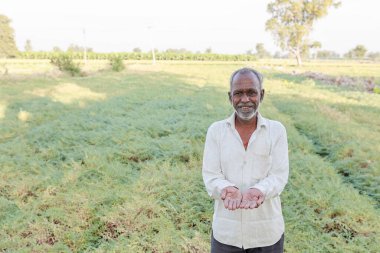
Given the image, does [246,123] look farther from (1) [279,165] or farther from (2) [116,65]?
(2) [116,65]

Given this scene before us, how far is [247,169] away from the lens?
6.86 feet

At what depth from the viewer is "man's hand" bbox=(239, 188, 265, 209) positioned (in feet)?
5.98

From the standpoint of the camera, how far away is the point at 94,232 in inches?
160

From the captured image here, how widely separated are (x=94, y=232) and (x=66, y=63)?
21.5m

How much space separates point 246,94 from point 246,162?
1.25 ft

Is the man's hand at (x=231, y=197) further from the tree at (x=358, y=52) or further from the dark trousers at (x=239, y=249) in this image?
the tree at (x=358, y=52)

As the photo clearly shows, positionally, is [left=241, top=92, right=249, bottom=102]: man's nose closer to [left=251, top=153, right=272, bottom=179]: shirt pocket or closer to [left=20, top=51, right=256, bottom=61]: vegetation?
[left=251, top=153, right=272, bottom=179]: shirt pocket

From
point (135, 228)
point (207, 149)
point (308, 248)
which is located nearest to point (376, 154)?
point (308, 248)

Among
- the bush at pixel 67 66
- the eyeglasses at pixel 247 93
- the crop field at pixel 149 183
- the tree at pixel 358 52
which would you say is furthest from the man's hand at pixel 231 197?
the tree at pixel 358 52

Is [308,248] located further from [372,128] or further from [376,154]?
[372,128]

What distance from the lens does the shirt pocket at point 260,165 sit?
6.87 feet

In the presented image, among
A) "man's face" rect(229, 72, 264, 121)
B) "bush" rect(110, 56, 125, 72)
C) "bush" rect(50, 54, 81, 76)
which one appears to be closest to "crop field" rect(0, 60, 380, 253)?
"man's face" rect(229, 72, 264, 121)

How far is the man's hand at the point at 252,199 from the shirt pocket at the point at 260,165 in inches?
8.2

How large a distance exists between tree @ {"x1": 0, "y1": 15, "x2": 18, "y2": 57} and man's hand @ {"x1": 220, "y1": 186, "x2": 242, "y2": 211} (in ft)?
197
